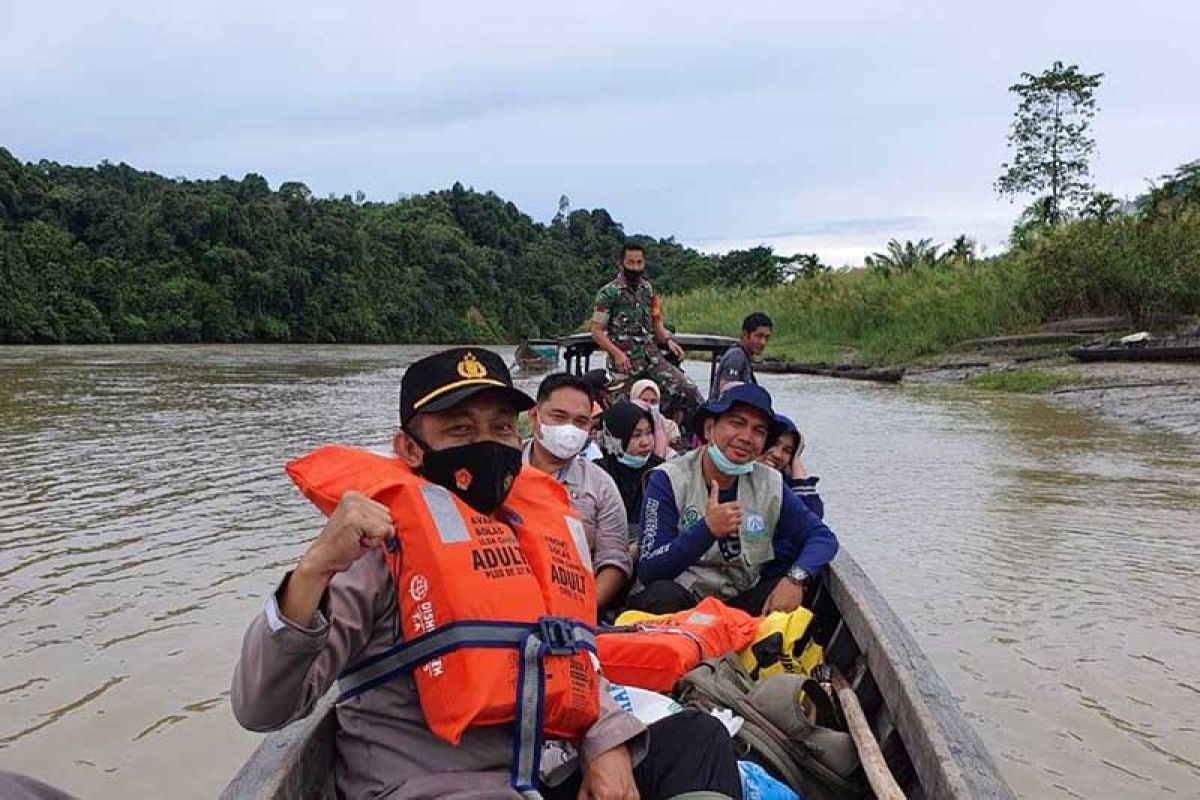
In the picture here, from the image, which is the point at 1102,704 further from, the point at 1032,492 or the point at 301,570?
the point at 1032,492

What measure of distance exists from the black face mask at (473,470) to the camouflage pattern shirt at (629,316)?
15.3 feet

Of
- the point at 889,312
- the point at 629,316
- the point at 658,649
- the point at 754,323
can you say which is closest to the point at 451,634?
the point at 658,649

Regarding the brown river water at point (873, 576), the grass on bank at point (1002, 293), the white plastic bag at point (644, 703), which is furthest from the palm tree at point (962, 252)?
the white plastic bag at point (644, 703)

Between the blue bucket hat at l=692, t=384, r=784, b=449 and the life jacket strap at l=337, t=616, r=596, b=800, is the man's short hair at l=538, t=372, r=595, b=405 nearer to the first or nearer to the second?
the blue bucket hat at l=692, t=384, r=784, b=449

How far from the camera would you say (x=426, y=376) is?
189 cm

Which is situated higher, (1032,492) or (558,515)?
(558,515)

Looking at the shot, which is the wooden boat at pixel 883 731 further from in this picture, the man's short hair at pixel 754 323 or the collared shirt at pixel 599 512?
the man's short hair at pixel 754 323

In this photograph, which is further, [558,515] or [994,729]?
[994,729]

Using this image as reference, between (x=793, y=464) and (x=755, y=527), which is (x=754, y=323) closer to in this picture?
(x=793, y=464)

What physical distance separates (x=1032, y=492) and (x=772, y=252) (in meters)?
40.1

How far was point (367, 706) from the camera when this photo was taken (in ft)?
5.88

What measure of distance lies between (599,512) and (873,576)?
2876 millimetres

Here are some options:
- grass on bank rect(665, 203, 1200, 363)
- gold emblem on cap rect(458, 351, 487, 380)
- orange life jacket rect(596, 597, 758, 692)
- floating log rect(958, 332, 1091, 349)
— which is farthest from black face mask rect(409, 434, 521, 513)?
floating log rect(958, 332, 1091, 349)

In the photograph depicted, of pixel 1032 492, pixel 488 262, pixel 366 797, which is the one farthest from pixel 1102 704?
pixel 488 262
